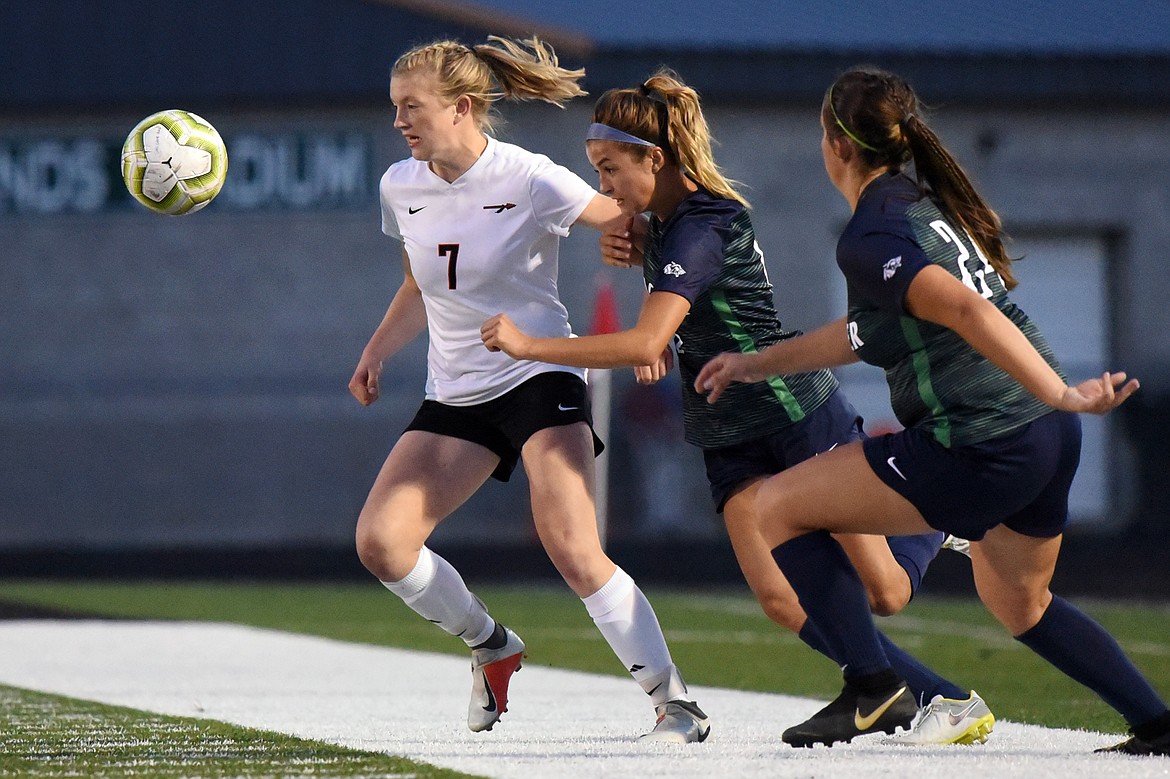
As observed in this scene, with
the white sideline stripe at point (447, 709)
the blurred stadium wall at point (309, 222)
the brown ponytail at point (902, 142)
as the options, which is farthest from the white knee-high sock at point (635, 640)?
the blurred stadium wall at point (309, 222)

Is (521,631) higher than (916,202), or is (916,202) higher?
(916,202)

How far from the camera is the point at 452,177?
582 cm

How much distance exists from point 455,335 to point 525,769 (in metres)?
1.54

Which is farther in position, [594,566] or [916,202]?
[594,566]

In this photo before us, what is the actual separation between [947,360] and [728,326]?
93 cm

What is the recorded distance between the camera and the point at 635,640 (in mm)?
5523

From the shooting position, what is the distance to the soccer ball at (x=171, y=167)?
21.3ft

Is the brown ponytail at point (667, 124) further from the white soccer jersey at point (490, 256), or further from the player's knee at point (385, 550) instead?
the player's knee at point (385, 550)

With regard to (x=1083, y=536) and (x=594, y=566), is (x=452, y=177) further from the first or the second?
(x=1083, y=536)

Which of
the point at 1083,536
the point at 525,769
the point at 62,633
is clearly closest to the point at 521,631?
the point at 62,633

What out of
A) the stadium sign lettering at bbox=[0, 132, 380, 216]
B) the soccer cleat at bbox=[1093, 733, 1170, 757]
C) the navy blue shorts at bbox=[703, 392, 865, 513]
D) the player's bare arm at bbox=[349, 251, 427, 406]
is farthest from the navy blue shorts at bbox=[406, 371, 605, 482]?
the stadium sign lettering at bbox=[0, 132, 380, 216]

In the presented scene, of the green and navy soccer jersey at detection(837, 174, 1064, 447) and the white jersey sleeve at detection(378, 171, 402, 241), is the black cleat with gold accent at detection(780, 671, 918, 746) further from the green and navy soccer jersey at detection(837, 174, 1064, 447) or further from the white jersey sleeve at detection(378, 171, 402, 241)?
the white jersey sleeve at detection(378, 171, 402, 241)

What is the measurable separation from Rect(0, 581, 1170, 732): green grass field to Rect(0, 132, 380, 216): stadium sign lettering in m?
6.90

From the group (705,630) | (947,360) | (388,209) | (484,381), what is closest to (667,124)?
(484,381)
